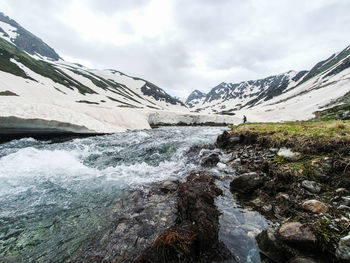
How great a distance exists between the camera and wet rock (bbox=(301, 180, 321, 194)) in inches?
190

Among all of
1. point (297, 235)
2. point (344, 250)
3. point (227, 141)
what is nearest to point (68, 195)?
point (297, 235)

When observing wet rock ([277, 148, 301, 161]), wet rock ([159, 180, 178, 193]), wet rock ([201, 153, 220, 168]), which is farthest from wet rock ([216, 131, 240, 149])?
wet rock ([159, 180, 178, 193])

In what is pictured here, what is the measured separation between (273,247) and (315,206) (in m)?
1.71

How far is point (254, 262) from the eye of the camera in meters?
3.34

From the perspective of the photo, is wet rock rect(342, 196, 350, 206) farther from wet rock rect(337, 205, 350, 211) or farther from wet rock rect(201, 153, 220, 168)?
wet rock rect(201, 153, 220, 168)

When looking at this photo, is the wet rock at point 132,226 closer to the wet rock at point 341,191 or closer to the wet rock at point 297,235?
the wet rock at point 297,235

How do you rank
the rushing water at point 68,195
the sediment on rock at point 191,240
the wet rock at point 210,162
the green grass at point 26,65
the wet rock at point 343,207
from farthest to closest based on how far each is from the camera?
the green grass at point 26,65
the wet rock at point 210,162
the rushing water at point 68,195
the wet rock at point 343,207
the sediment on rock at point 191,240

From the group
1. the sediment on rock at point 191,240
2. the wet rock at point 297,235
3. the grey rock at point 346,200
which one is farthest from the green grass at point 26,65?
the grey rock at point 346,200

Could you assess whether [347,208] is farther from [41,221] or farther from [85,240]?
[41,221]

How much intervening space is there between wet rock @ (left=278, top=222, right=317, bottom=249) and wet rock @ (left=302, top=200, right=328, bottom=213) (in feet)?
2.82

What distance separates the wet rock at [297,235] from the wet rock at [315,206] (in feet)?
2.82

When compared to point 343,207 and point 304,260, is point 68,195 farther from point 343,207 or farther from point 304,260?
point 343,207

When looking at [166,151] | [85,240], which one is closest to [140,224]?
[85,240]

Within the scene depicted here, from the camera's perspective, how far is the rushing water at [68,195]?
3.94m
